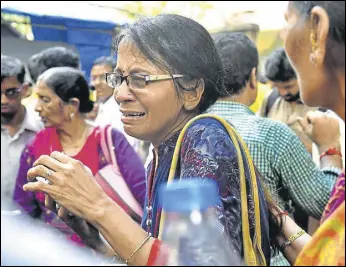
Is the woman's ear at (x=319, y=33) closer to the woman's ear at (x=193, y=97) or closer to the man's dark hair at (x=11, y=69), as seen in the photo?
the woman's ear at (x=193, y=97)

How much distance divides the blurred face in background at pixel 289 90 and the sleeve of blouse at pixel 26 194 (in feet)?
6.65

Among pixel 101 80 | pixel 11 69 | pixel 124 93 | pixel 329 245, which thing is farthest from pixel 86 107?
pixel 329 245

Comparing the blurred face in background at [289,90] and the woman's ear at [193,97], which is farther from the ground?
the woman's ear at [193,97]

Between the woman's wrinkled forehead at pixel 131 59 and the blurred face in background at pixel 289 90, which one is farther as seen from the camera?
the blurred face in background at pixel 289 90

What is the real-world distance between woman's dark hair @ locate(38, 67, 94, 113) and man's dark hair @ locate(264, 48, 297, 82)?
1.55m

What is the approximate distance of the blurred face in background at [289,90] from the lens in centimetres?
474

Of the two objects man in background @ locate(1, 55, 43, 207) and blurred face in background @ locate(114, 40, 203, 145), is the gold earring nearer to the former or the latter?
blurred face in background @ locate(114, 40, 203, 145)

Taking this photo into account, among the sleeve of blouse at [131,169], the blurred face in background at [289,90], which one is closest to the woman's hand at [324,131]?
the sleeve of blouse at [131,169]

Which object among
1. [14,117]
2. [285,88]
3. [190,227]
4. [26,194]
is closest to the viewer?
[190,227]

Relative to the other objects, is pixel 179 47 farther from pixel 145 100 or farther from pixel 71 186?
pixel 71 186

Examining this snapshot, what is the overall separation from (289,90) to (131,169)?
182cm

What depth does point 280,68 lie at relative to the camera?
478cm

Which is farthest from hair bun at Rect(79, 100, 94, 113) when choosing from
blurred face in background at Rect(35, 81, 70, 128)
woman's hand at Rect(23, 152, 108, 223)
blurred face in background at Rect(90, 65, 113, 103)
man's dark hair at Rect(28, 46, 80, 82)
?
woman's hand at Rect(23, 152, 108, 223)

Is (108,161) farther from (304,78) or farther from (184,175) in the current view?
(304,78)
